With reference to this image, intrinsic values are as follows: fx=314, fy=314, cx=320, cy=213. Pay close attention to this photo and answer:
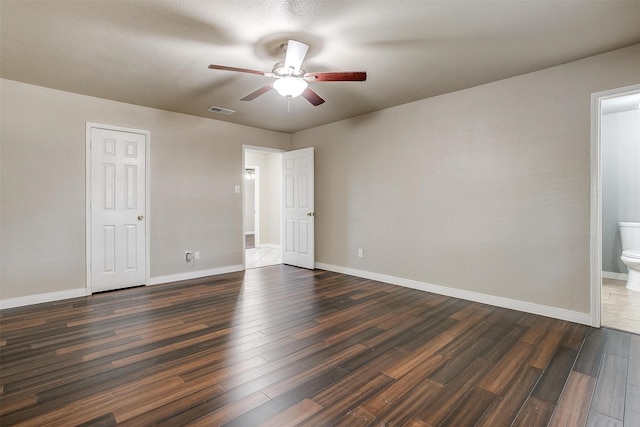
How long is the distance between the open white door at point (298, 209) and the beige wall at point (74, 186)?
117 cm

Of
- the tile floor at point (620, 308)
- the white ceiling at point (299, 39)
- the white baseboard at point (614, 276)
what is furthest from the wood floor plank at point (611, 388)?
the white baseboard at point (614, 276)

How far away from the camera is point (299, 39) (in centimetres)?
259

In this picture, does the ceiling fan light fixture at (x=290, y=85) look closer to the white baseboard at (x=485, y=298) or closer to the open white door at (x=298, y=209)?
the open white door at (x=298, y=209)

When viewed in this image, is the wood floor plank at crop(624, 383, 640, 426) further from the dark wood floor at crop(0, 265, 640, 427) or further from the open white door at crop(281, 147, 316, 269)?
the open white door at crop(281, 147, 316, 269)

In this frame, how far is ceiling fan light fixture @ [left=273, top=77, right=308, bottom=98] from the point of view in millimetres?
2652

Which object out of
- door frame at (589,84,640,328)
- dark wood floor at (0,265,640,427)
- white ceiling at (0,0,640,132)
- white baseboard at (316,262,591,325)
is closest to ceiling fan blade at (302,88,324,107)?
white ceiling at (0,0,640,132)

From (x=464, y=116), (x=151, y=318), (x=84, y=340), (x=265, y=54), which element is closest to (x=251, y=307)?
(x=151, y=318)

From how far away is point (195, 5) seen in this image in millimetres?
2135

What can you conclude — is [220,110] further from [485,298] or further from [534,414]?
[534,414]

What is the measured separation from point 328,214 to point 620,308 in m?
3.89

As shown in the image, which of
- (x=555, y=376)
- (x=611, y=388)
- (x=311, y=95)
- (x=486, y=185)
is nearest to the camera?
(x=611, y=388)

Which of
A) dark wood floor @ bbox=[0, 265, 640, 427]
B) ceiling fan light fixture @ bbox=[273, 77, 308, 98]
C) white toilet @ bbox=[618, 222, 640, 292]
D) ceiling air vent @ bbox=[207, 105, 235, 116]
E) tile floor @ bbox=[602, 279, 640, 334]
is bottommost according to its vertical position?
dark wood floor @ bbox=[0, 265, 640, 427]

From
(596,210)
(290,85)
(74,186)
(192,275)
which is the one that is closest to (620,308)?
(596,210)

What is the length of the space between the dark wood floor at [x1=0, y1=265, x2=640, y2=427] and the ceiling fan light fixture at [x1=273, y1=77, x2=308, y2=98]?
2.13 m
